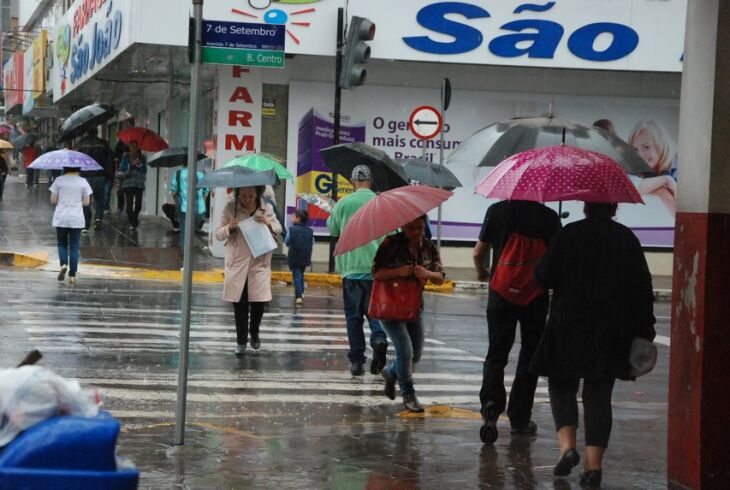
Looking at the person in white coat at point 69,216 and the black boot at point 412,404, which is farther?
the person in white coat at point 69,216

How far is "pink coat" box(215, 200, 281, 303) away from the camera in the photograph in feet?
39.7

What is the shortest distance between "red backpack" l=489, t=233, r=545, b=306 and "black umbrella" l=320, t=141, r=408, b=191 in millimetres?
3676

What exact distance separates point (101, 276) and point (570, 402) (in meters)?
13.3

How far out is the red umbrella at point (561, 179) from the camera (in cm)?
770

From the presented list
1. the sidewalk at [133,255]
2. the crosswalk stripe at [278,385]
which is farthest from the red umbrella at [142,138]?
the crosswalk stripe at [278,385]

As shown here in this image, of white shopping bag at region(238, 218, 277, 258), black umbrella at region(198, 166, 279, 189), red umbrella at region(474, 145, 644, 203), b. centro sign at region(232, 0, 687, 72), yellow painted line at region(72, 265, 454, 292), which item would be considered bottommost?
yellow painted line at region(72, 265, 454, 292)

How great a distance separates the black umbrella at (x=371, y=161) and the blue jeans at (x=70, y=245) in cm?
698

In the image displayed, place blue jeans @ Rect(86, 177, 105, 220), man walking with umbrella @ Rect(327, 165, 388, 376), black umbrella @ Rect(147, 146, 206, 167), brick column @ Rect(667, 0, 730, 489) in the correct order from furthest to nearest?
1. blue jeans @ Rect(86, 177, 105, 220)
2. black umbrella @ Rect(147, 146, 206, 167)
3. man walking with umbrella @ Rect(327, 165, 388, 376)
4. brick column @ Rect(667, 0, 730, 489)

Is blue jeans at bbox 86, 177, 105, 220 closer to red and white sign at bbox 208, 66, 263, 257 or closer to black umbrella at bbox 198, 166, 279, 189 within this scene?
red and white sign at bbox 208, 66, 263, 257

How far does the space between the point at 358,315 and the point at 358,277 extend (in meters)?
0.35

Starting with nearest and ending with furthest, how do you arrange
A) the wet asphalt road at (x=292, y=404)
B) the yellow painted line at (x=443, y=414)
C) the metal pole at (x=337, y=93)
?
the wet asphalt road at (x=292, y=404) < the yellow painted line at (x=443, y=414) < the metal pole at (x=337, y=93)

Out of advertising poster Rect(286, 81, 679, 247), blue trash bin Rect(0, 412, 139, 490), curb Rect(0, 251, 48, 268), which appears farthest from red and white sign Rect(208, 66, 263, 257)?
blue trash bin Rect(0, 412, 139, 490)

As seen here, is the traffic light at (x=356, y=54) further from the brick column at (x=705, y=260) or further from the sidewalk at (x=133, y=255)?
the brick column at (x=705, y=260)

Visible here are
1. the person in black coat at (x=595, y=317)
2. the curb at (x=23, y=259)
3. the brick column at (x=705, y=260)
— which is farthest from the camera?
the curb at (x=23, y=259)
